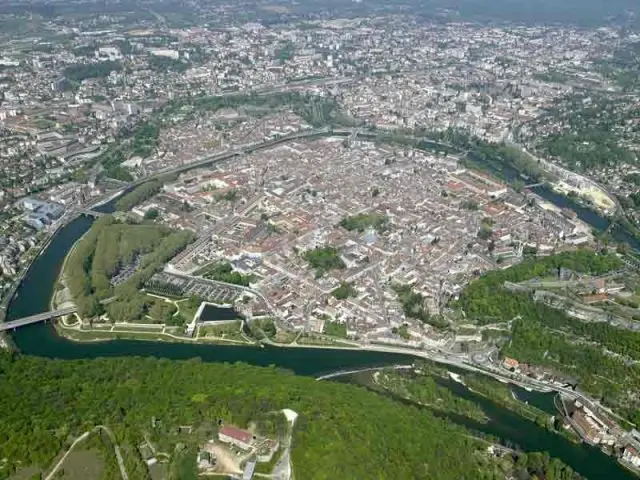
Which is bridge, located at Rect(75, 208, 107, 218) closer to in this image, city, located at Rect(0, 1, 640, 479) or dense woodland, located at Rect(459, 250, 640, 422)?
city, located at Rect(0, 1, 640, 479)

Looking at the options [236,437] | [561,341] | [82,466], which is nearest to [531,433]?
[561,341]

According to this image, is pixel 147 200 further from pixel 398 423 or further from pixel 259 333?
pixel 398 423

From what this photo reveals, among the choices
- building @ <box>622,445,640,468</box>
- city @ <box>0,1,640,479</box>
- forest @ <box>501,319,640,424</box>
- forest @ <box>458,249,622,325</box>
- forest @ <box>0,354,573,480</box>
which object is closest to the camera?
forest @ <box>0,354,573,480</box>

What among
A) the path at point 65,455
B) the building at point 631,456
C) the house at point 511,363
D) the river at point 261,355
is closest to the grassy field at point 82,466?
the path at point 65,455

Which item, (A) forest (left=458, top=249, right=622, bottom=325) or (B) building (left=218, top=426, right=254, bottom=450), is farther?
(A) forest (left=458, top=249, right=622, bottom=325)

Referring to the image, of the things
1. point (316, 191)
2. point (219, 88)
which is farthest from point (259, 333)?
point (219, 88)

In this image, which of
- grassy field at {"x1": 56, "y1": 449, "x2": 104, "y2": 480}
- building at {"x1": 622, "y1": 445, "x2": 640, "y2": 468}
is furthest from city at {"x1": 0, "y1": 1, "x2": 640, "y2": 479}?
grassy field at {"x1": 56, "y1": 449, "x2": 104, "y2": 480}

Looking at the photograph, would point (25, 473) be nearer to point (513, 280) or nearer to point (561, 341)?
point (561, 341)
